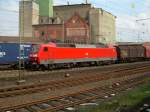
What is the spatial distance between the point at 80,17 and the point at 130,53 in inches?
1624

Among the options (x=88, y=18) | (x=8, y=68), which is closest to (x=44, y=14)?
(x=88, y=18)

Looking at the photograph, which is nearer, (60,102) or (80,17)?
(60,102)

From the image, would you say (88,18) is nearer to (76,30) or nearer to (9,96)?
(76,30)

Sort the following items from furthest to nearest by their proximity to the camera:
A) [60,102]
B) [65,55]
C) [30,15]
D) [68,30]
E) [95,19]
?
[30,15] < [95,19] < [68,30] < [65,55] < [60,102]

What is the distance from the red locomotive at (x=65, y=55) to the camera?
3959 cm

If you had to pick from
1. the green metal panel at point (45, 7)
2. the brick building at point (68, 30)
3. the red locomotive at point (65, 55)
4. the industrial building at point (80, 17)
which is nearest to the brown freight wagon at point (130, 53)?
the red locomotive at point (65, 55)

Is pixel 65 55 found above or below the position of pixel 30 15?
below

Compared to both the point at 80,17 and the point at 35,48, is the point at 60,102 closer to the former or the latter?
the point at 35,48

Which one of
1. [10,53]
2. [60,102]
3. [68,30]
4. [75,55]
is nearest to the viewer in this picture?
[60,102]

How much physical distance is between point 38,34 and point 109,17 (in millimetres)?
24081

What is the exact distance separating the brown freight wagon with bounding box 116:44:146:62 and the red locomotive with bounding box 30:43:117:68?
28.2 ft

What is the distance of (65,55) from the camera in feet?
140

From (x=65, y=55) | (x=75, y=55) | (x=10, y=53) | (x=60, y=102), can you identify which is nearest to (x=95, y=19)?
(x=75, y=55)

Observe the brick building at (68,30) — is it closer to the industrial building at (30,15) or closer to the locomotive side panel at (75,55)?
the industrial building at (30,15)
